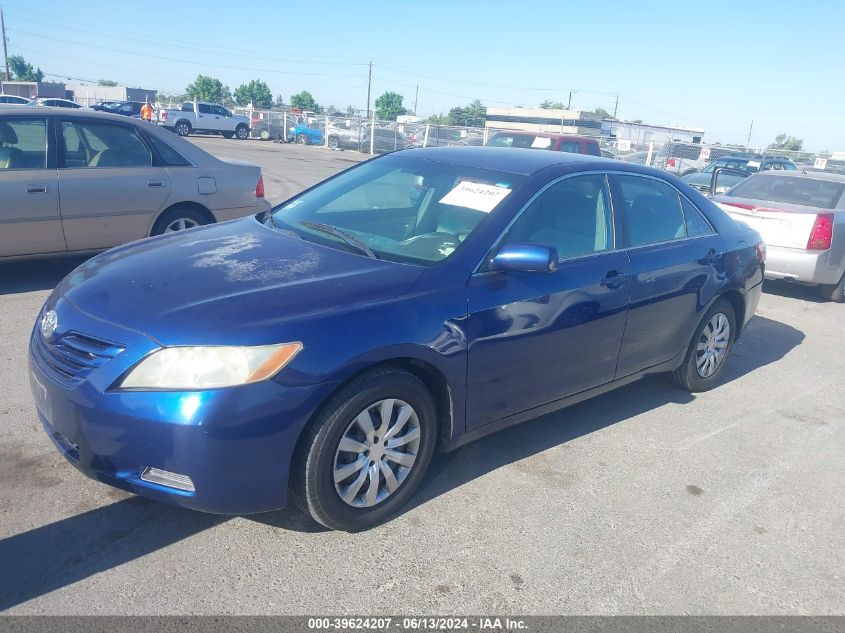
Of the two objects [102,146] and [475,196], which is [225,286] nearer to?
[475,196]

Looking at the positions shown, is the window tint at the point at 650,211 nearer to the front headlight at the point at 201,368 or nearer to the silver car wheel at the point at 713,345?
the silver car wheel at the point at 713,345

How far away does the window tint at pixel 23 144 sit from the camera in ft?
19.3

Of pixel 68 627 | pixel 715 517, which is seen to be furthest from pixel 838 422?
pixel 68 627

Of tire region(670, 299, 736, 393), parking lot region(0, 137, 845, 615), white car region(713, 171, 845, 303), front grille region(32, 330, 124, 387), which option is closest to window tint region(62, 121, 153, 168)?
parking lot region(0, 137, 845, 615)

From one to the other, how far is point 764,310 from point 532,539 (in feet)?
19.5

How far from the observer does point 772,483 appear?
3885 mm

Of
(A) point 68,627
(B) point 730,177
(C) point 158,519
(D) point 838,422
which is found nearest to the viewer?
(A) point 68,627

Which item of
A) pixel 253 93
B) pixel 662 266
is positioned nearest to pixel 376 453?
pixel 662 266

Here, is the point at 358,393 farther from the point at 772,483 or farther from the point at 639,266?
the point at 772,483

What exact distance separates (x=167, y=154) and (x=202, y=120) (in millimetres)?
30753

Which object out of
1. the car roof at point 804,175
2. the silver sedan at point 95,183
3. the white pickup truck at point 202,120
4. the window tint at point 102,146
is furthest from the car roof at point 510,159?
the white pickup truck at point 202,120

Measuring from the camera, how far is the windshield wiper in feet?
11.5

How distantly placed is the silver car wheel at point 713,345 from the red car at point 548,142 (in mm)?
10216

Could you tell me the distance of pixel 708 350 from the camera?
5.04 m
